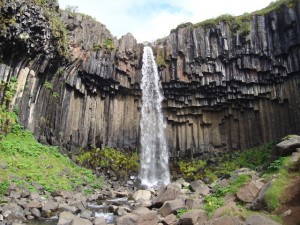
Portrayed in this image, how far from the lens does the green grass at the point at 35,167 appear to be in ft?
54.3

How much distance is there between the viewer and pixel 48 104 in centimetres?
2539

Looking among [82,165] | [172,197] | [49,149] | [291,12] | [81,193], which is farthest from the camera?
[291,12]

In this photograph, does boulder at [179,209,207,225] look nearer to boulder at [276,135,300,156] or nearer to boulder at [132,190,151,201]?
boulder at [276,135,300,156]

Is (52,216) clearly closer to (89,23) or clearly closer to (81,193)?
(81,193)

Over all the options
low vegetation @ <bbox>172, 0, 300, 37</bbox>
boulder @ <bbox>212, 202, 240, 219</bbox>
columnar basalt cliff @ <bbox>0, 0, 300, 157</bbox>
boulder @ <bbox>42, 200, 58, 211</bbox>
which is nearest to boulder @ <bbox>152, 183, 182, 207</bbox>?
boulder @ <bbox>212, 202, 240, 219</bbox>

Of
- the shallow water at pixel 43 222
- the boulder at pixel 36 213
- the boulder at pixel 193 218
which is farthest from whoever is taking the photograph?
the boulder at pixel 36 213

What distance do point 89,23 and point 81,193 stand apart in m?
17.9

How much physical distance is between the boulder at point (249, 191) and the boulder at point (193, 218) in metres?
1.33

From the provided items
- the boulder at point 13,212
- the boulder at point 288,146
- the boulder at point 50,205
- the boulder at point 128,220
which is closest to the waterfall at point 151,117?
the boulder at point 50,205

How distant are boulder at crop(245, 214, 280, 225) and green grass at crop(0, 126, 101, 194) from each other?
10.9 meters

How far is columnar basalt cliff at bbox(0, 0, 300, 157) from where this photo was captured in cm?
2616

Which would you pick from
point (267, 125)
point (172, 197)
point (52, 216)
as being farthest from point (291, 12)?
point (52, 216)

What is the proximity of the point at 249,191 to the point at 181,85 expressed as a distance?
21.4 meters

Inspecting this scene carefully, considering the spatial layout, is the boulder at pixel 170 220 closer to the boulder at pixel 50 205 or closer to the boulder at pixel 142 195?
the boulder at pixel 50 205
